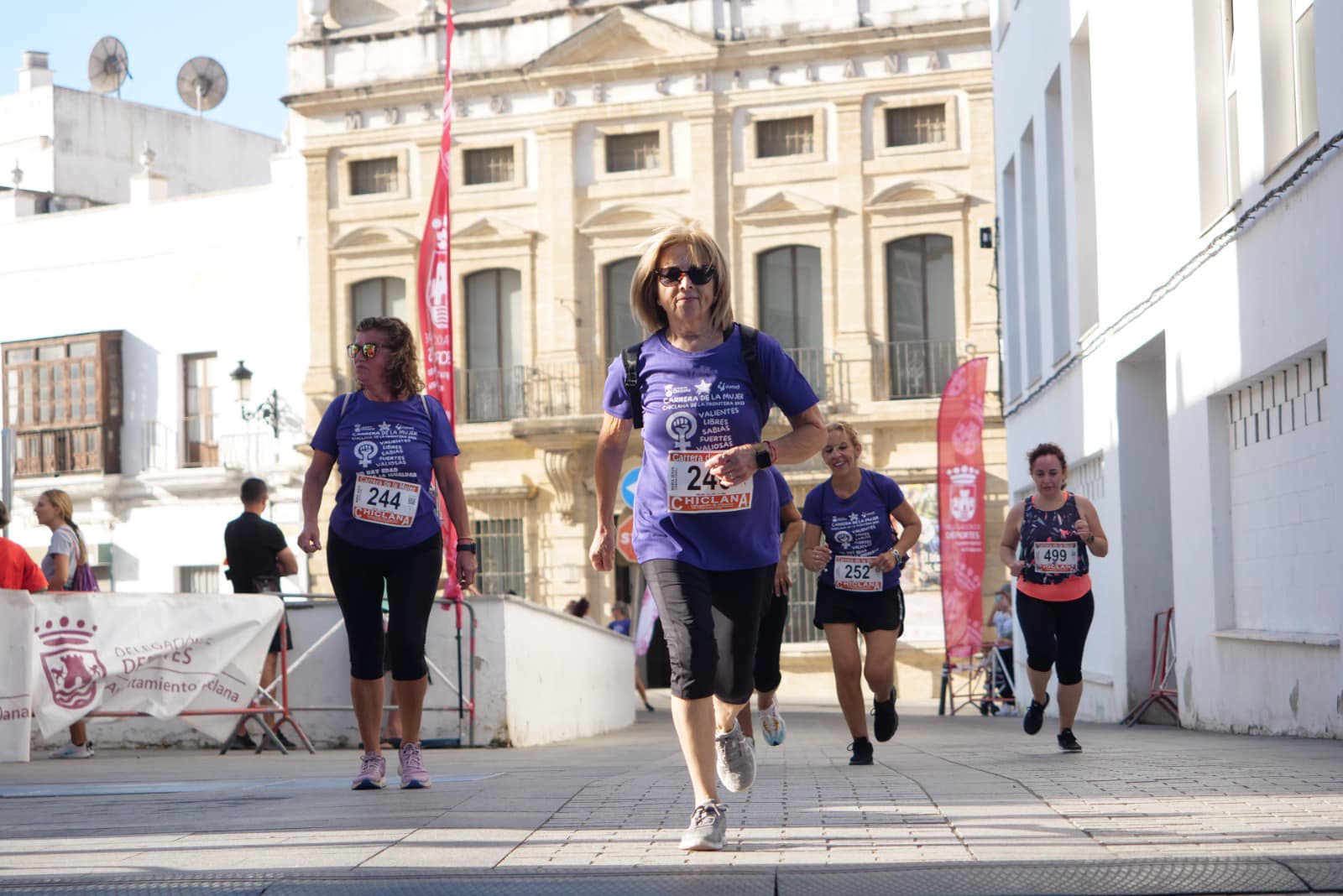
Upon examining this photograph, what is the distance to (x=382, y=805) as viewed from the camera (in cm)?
712

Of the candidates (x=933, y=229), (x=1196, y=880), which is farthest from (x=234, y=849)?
(x=933, y=229)

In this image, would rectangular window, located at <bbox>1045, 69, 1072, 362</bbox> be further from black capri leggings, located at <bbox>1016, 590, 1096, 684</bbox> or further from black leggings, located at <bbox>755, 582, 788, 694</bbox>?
black leggings, located at <bbox>755, 582, 788, 694</bbox>

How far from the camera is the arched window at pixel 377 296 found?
3547 cm

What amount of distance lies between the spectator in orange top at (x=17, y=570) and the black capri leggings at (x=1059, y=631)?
19.6 feet

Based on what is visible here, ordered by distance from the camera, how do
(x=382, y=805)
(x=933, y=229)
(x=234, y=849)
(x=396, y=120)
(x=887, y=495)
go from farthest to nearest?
(x=396, y=120) < (x=933, y=229) < (x=887, y=495) < (x=382, y=805) < (x=234, y=849)

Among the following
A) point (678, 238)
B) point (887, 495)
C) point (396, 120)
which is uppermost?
point (396, 120)

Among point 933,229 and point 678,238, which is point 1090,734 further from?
point 933,229

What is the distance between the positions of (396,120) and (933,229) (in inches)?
383

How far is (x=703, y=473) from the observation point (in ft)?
19.3

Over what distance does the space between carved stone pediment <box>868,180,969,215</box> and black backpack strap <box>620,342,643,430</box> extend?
88.4 feet

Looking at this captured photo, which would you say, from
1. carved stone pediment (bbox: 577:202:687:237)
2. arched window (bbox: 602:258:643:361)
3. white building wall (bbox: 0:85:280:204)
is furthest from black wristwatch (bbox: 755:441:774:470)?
white building wall (bbox: 0:85:280:204)

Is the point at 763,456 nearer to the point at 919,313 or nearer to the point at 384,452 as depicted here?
the point at 384,452

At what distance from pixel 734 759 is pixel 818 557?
4033 millimetres

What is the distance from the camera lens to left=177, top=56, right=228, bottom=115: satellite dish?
153 feet
